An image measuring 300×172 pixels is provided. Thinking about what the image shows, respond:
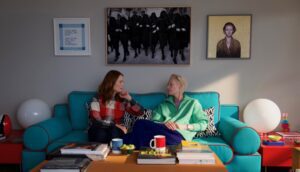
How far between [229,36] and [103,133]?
1.74m

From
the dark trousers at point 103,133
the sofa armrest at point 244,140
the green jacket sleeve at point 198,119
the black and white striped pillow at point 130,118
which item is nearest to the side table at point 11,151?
the dark trousers at point 103,133

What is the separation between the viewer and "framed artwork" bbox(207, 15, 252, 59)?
327cm

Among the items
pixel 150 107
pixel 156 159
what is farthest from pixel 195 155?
pixel 150 107

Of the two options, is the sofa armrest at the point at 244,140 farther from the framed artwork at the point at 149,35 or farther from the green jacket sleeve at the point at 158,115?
the framed artwork at the point at 149,35

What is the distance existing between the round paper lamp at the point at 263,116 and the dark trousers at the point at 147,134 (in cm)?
87

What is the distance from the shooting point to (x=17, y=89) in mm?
3541

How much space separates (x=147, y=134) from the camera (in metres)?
2.45

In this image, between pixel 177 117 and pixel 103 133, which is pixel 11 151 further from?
pixel 177 117

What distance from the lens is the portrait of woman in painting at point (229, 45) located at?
3.28 m

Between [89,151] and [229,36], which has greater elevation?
[229,36]

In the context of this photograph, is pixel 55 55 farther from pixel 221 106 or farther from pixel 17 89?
pixel 221 106

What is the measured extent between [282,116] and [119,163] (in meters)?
2.24

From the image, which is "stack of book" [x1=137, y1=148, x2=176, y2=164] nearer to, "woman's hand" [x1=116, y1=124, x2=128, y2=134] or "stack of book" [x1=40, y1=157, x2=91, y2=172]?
"stack of book" [x1=40, y1=157, x2=91, y2=172]

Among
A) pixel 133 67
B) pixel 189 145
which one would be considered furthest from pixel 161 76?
pixel 189 145
